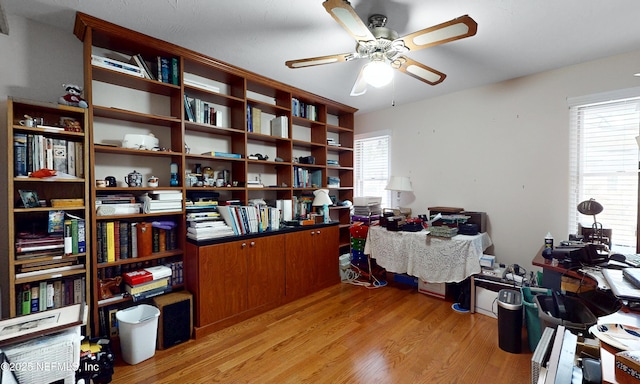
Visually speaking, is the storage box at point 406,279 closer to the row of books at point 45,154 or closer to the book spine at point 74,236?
the book spine at point 74,236

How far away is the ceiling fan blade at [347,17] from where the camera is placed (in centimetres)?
125

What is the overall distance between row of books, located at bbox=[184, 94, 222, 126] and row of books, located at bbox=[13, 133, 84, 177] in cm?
84

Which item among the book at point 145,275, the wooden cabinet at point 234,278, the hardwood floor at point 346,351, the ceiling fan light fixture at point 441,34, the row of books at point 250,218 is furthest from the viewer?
the row of books at point 250,218

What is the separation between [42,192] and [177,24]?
61.6 inches

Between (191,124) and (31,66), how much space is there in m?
1.08

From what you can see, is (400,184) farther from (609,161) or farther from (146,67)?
(146,67)

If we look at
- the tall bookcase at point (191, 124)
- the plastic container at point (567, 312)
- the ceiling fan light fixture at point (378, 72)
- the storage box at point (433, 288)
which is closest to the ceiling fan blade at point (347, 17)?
the ceiling fan light fixture at point (378, 72)

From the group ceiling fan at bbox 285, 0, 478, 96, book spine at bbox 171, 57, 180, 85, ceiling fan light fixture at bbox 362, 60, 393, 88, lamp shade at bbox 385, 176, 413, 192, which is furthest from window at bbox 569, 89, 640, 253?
book spine at bbox 171, 57, 180, 85

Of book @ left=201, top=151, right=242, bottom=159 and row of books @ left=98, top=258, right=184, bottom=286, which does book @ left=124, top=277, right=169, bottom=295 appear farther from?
book @ left=201, top=151, right=242, bottom=159

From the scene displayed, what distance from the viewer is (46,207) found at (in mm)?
1776

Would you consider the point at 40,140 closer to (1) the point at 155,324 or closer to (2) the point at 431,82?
(1) the point at 155,324

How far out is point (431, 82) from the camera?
215cm

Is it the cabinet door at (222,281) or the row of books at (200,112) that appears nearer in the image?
the cabinet door at (222,281)

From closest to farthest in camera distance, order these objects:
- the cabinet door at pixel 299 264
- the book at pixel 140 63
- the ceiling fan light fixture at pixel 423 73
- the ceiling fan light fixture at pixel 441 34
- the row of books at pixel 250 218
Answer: the ceiling fan light fixture at pixel 441 34
the ceiling fan light fixture at pixel 423 73
the book at pixel 140 63
the row of books at pixel 250 218
the cabinet door at pixel 299 264
